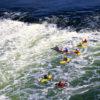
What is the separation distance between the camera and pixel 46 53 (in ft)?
88.4

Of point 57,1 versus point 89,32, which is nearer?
point 89,32

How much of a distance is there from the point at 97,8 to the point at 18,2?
30.7 ft

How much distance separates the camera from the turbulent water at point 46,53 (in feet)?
72.3

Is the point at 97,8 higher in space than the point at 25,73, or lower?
higher

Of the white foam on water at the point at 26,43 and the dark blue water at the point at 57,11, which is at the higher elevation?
the dark blue water at the point at 57,11

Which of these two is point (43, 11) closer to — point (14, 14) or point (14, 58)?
point (14, 14)

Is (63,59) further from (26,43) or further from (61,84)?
(26,43)

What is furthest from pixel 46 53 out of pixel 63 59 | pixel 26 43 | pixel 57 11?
pixel 57 11

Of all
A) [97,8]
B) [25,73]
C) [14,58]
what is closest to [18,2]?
[97,8]

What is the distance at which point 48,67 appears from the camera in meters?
24.9

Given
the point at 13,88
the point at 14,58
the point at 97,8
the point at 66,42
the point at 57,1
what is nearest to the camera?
the point at 13,88

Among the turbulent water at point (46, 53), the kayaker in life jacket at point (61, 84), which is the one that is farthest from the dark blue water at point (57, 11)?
the kayaker in life jacket at point (61, 84)

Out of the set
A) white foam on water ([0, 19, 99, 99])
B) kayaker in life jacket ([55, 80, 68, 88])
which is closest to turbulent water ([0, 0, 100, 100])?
white foam on water ([0, 19, 99, 99])

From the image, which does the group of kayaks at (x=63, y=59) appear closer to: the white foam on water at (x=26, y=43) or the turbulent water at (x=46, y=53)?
the turbulent water at (x=46, y=53)
